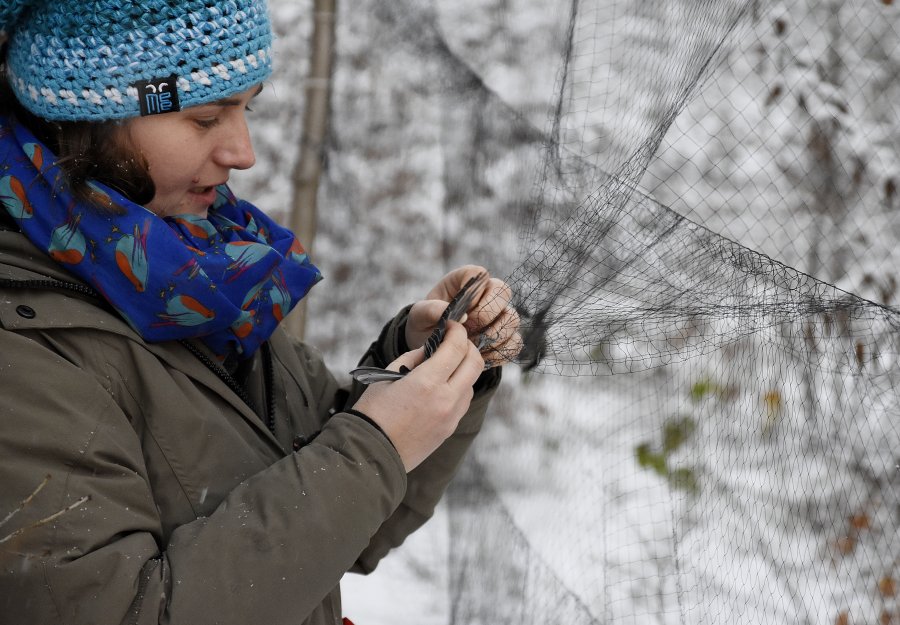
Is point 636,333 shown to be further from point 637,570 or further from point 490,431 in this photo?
point 490,431

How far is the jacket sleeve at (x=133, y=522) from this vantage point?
0.96 meters

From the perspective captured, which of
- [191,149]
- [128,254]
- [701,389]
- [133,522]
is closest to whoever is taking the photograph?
[133,522]

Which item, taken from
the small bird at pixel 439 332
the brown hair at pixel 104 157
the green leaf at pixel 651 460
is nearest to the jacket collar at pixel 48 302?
the brown hair at pixel 104 157

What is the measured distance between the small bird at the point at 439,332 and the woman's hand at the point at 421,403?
2 cm

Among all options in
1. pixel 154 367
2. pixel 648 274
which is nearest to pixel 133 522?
pixel 154 367

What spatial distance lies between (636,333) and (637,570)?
1.60 metres

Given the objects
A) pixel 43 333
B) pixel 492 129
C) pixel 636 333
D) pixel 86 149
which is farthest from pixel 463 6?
pixel 43 333

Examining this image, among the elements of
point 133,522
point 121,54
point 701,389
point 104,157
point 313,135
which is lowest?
point 701,389

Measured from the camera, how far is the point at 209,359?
1.26 m

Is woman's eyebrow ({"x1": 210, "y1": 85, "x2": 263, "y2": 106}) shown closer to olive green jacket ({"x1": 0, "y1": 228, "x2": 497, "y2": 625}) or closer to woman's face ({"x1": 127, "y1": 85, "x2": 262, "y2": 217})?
woman's face ({"x1": 127, "y1": 85, "x2": 262, "y2": 217})

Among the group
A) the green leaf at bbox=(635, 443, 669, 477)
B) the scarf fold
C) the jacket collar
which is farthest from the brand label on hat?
the green leaf at bbox=(635, 443, 669, 477)

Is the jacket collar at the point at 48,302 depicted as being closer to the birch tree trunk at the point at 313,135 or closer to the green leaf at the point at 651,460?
the birch tree trunk at the point at 313,135

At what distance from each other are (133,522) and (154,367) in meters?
0.22

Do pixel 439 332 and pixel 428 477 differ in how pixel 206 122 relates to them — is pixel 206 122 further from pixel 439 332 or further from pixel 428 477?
pixel 428 477
